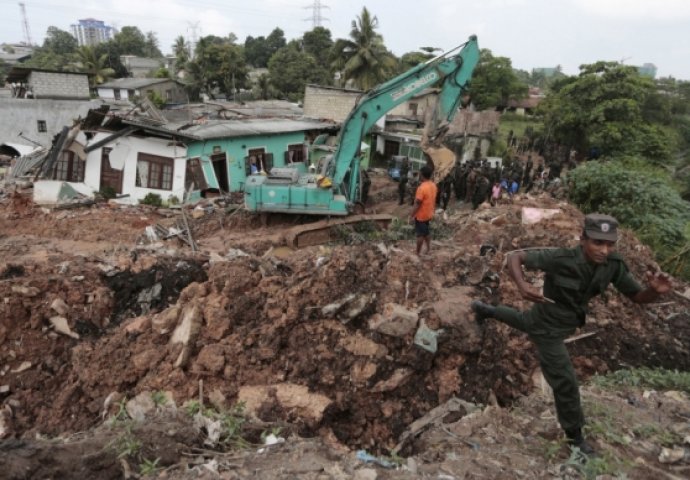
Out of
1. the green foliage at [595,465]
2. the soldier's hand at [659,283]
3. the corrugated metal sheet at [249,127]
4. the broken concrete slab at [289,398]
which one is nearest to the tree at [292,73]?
the corrugated metal sheet at [249,127]

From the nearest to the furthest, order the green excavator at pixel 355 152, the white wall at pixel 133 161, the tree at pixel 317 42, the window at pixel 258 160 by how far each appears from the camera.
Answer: the green excavator at pixel 355 152, the white wall at pixel 133 161, the window at pixel 258 160, the tree at pixel 317 42

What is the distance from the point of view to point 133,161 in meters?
13.8

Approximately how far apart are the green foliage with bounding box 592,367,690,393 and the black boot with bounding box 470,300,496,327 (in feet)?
4.16

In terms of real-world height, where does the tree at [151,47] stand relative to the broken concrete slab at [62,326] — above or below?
above

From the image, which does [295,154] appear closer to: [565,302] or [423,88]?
[423,88]

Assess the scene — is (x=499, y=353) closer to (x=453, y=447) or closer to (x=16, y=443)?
(x=453, y=447)

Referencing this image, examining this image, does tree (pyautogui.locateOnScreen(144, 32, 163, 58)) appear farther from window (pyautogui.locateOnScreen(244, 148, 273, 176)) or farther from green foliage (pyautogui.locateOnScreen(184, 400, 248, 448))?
green foliage (pyautogui.locateOnScreen(184, 400, 248, 448))

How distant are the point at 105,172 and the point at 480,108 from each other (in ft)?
109

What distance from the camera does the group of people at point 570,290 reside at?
2.89 m

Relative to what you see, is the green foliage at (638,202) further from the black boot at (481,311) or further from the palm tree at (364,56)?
the palm tree at (364,56)

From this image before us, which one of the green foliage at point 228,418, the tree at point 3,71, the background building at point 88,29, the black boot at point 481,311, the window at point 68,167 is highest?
the background building at point 88,29

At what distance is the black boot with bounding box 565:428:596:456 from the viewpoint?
10.0 feet

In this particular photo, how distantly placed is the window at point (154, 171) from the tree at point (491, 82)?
99.7 ft

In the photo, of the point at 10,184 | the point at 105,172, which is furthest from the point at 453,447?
the point at 10,184
